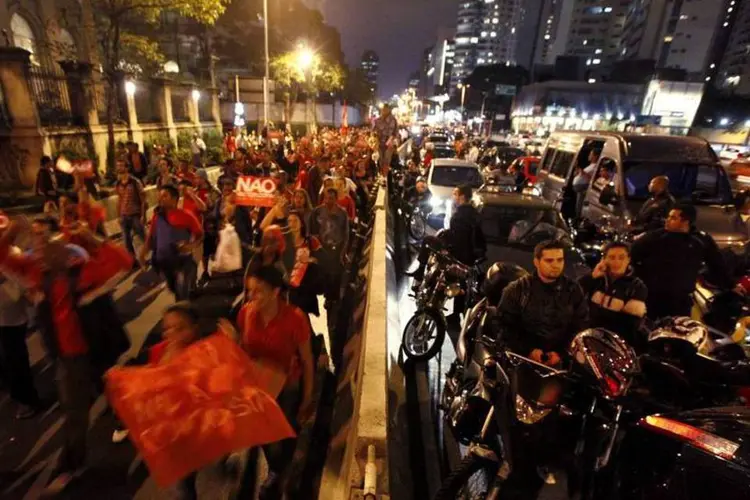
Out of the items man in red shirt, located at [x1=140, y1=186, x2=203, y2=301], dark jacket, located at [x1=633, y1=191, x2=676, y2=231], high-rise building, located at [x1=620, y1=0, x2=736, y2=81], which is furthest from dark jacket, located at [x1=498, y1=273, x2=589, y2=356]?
high-rise building, located at [x1=620, y1=0, x2=736, y2=81]

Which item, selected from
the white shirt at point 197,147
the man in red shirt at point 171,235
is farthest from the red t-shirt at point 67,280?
the white shirt at point 197,147

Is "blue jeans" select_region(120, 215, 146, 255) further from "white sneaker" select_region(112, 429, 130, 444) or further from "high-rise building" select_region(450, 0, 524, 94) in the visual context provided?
"high-rise building" select_region(450, 0, 524, 94)

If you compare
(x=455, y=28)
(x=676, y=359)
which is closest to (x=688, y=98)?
(x=676, y=359)

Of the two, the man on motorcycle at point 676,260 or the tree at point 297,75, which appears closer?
the man on motorcycle at point 676,260

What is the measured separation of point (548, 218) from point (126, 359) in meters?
6.08

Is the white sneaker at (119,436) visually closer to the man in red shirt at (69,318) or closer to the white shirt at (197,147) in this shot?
the man in red shirt at (69,318)

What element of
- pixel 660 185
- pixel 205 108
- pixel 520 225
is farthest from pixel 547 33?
pixel 520 225

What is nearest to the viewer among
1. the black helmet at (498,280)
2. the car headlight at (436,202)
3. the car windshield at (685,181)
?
the black helmet at (498,280)

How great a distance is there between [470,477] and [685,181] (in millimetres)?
7788

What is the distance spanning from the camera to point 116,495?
349 centimetres

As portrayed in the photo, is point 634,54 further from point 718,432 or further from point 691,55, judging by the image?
point 718,432

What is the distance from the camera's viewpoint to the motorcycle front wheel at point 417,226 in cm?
1080

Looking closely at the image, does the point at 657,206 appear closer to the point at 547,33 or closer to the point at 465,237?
the point at 465,237

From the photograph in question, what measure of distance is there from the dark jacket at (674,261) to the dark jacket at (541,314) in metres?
1.84
